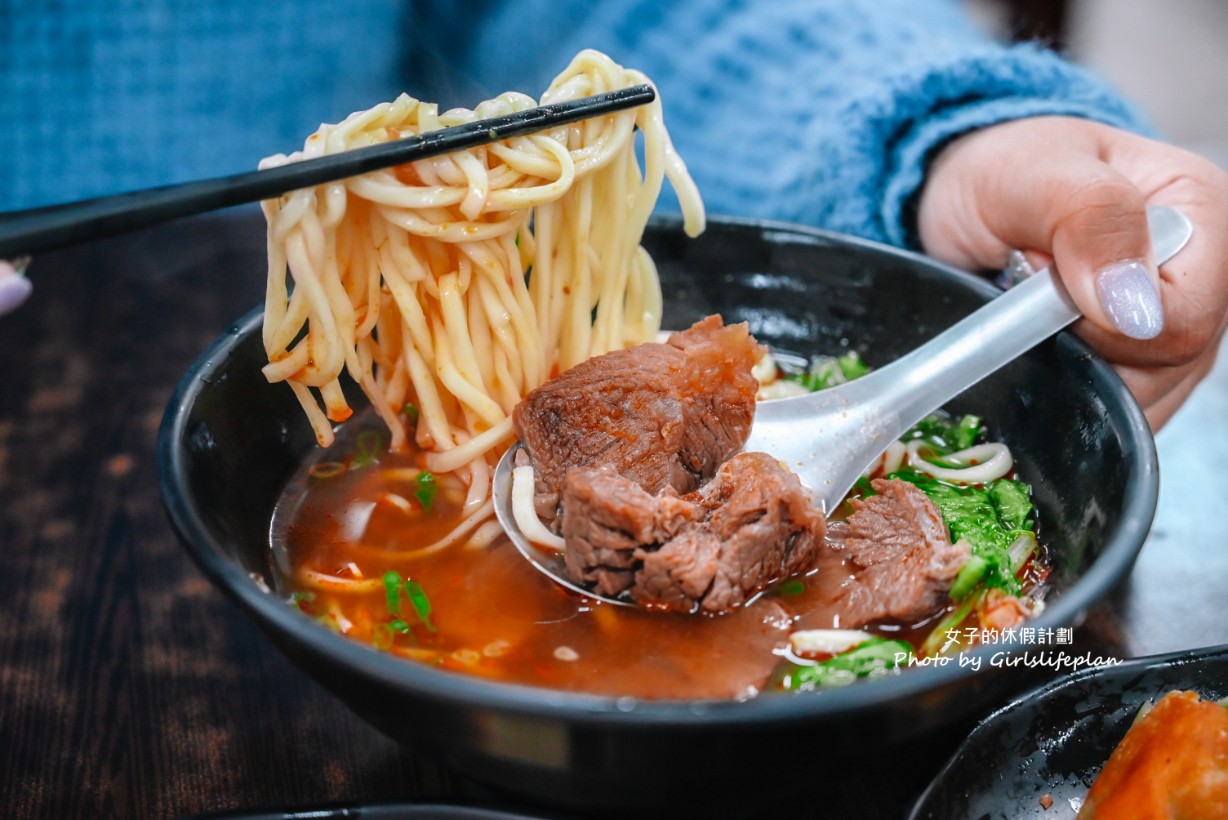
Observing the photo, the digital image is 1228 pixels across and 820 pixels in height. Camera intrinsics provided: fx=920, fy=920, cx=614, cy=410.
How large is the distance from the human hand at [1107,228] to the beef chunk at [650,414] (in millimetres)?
671

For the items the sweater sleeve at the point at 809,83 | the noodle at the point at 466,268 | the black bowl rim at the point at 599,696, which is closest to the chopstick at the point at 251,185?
the noodle at the point at 466,268

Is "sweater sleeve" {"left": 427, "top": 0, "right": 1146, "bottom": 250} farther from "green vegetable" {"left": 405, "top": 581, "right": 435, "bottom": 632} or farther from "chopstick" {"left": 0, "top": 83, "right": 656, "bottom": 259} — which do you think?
"green vegetable" {"left": 405, "top": 581, "right": 435, "bottom": 632}

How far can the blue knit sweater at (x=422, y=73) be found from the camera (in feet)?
10.5

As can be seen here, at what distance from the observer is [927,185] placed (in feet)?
8.06

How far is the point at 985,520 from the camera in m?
1.69

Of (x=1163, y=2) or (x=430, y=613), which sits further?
(x=1163, y=2)

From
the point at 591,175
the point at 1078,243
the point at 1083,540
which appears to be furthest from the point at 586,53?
the point at 1083,540

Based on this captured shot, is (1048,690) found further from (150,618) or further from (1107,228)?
(150,618)

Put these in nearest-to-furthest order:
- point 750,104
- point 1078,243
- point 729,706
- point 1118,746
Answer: point 729,706
point 1118,746
point 1078,243
point 750,104

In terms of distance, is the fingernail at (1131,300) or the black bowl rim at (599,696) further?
the fingernail at (1131,300)

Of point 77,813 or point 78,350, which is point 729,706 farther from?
point 78,350


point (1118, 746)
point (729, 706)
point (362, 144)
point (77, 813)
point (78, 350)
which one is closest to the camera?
point (729, 706)

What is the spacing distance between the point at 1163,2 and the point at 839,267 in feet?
26.4

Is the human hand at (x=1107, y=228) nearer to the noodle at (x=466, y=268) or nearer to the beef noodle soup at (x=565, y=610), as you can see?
the beef noodle soup at (x=565, y=610)
